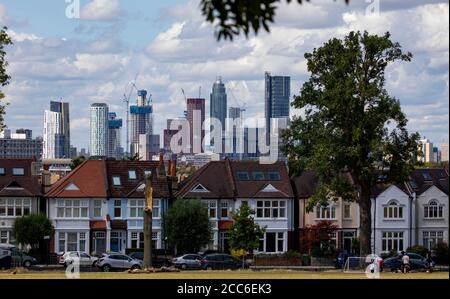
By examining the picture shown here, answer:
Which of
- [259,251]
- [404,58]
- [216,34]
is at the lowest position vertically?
[259,251]

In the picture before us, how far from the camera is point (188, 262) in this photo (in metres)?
84.9

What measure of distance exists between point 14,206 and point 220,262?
2560 centimetres

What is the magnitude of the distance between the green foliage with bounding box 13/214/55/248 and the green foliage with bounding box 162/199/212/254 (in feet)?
32.7

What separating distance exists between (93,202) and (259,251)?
15038 millimetres

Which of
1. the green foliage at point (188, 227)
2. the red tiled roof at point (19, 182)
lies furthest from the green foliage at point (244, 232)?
the red tiled roof at point (19, 182)

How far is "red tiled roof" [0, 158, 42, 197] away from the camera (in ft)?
337

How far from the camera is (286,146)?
80.5m

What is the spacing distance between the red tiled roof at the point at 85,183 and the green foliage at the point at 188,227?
8.11m

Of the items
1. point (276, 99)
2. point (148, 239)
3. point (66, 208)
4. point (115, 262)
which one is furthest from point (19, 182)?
point (276, 99)

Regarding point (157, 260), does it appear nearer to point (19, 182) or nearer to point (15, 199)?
point (15, 199)

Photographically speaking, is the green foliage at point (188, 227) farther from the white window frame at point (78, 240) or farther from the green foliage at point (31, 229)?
the green foliage at point (31, 229)

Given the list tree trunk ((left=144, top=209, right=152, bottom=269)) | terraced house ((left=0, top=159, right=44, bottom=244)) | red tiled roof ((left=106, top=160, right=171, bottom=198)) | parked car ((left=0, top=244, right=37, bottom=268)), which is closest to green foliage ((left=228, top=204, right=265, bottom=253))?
red tiled roof ((left=106, top=160, right=171, bottom=198))
